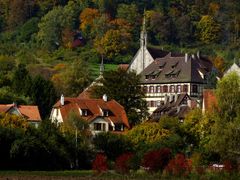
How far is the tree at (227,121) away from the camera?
267ft

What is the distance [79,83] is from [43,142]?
221ft

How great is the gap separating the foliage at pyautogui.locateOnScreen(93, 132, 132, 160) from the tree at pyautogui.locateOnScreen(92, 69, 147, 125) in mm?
19950

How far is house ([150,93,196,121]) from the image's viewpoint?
112738mm

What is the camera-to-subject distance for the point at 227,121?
85.1 m

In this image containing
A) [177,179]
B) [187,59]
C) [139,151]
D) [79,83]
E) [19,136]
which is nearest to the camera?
[177,179]

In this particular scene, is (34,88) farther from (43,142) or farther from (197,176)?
(197,176)

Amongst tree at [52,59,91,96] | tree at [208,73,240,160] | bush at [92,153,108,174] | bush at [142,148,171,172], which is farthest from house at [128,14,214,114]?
bush at [142,148,171,172]

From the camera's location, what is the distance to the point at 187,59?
437ft

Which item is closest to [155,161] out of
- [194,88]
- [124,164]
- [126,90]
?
[124,164]

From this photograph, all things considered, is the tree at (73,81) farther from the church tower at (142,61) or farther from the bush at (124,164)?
the bush at (124,164)

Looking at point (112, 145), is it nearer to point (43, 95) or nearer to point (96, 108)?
point (96, 108)

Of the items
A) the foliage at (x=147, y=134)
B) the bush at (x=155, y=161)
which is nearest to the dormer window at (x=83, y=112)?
the foliage at (x=147, y=134)

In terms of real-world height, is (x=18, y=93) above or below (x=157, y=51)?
below

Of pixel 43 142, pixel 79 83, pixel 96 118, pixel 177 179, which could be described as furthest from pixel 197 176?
pixel 79 83
